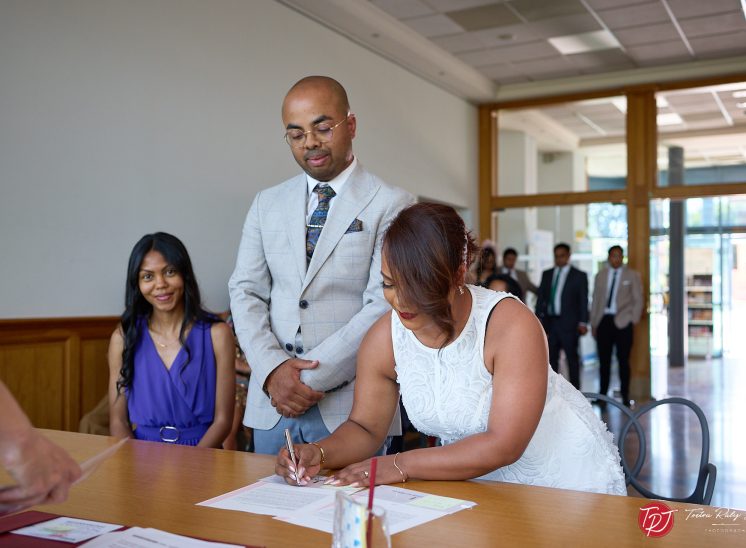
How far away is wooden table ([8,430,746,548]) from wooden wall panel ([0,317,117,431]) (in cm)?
262

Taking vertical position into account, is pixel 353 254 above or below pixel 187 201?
below

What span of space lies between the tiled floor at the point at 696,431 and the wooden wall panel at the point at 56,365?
342 centimetres

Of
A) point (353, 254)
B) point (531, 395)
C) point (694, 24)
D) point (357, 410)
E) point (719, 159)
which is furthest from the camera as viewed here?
point (719, 159)

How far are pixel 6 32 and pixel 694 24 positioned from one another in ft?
20.2

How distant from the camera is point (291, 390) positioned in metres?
2.23

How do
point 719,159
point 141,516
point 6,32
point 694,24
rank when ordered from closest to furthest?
point 141,516 < point 6,32 < point 694,24 < point 719,159

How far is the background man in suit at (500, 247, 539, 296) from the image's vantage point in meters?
9.42

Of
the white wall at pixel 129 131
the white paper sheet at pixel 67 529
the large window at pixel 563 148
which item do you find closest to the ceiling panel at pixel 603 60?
the large window at pixel 563 148

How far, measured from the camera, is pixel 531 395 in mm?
1671

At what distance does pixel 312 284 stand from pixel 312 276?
3 centimetres

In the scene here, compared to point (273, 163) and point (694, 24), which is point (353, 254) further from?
point (694, 24)

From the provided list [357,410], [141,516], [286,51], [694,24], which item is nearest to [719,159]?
[694,24]

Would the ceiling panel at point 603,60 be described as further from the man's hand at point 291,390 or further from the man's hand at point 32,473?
the man's hand at point 32,473

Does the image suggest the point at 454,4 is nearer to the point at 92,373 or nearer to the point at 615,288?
the point at 615,288
